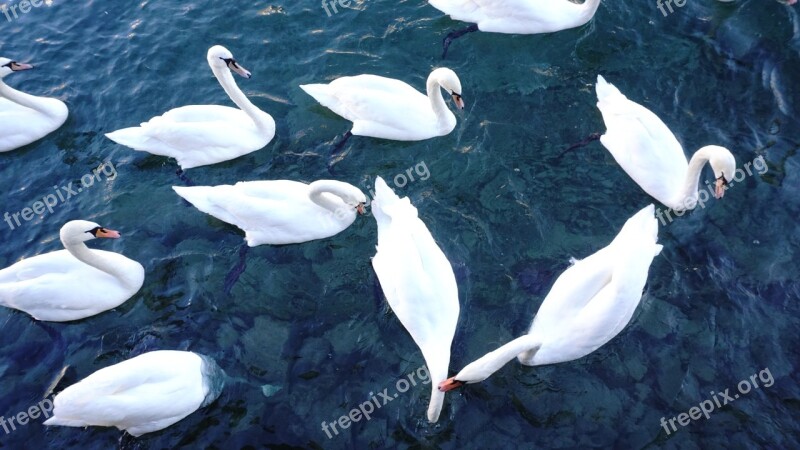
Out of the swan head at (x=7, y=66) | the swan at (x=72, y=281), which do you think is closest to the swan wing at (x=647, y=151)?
the swan at (x=72, y=281)

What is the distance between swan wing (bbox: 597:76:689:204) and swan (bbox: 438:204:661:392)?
1.33 meters

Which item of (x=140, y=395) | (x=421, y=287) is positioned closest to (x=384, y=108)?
(x=421, y=287)

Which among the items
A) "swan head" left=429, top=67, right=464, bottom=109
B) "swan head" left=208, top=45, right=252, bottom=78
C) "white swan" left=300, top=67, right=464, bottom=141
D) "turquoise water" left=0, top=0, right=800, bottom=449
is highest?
"swan head" left=208, top=45, right=252, bottom=78

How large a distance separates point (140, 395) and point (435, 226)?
4575mm

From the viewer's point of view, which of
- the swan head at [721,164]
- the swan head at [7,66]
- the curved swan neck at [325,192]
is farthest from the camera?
the swan head at [7,66]

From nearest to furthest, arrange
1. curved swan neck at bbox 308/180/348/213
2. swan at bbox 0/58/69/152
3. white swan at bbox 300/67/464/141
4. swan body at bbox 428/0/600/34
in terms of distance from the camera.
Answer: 1. curved swan neck at bbox 308/180/348/213
2. white swan at bbox 300/67/464/141
3. swan at bbox 0/58/69/152
4. swan body at bbox 428/0/600/34

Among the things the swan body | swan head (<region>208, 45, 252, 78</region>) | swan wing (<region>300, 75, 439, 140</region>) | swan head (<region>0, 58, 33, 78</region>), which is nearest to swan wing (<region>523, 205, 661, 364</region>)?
swan wing (<region>300, 75, 439, 140</region>)

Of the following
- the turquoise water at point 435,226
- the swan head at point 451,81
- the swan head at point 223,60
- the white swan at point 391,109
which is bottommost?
the turquoise water at point 435,226

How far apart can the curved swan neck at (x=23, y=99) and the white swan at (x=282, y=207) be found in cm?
360

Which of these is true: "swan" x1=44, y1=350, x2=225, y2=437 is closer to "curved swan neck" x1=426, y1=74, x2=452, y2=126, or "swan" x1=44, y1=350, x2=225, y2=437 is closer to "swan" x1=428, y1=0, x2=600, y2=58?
"curved swan neck" x1=426, y1=74, x2=452, y2=126

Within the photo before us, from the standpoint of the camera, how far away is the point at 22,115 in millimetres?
11391

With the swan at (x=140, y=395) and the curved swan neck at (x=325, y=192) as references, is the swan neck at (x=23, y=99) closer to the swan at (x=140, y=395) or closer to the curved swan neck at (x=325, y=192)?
the curved swan neck at (x=325, y=192)

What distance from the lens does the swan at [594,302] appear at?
7.96 meters

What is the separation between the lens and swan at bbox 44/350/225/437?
7.67 meters
